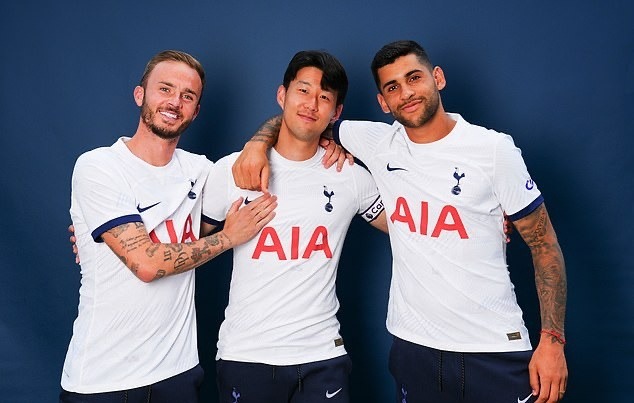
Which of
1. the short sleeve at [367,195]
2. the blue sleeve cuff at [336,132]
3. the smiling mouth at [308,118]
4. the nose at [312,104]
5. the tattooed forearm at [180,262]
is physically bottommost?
the tattooed forearm at [180,262]

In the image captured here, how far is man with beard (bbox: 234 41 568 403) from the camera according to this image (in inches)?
73.0

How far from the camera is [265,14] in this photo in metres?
2.66

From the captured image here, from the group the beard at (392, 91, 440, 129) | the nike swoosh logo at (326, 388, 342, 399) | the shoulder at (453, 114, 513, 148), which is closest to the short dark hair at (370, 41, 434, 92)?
the beard at (392, 91, 440, 129)

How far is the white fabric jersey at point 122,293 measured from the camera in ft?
6.03

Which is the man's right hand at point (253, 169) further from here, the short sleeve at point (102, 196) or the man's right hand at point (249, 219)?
the short sleeve at point (102, 196)

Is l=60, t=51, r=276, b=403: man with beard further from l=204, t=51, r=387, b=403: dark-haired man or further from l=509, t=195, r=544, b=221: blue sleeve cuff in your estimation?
l=509, t=195, r=544, b=221: blue sleeve cuff

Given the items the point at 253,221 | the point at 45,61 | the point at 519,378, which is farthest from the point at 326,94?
the point at 45,61

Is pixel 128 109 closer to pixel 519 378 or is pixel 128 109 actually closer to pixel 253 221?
pixel 253 221

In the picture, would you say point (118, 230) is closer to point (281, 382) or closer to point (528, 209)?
point (281, 382)

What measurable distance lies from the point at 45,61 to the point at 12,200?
1.97 ft

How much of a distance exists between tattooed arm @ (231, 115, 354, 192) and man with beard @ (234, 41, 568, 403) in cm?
2

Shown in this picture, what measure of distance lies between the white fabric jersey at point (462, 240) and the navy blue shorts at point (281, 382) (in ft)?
0.85

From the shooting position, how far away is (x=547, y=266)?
1883 mm

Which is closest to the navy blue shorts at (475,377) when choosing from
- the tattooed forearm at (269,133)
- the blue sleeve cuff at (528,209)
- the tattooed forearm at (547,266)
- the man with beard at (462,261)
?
the man with beard at (462,261)
